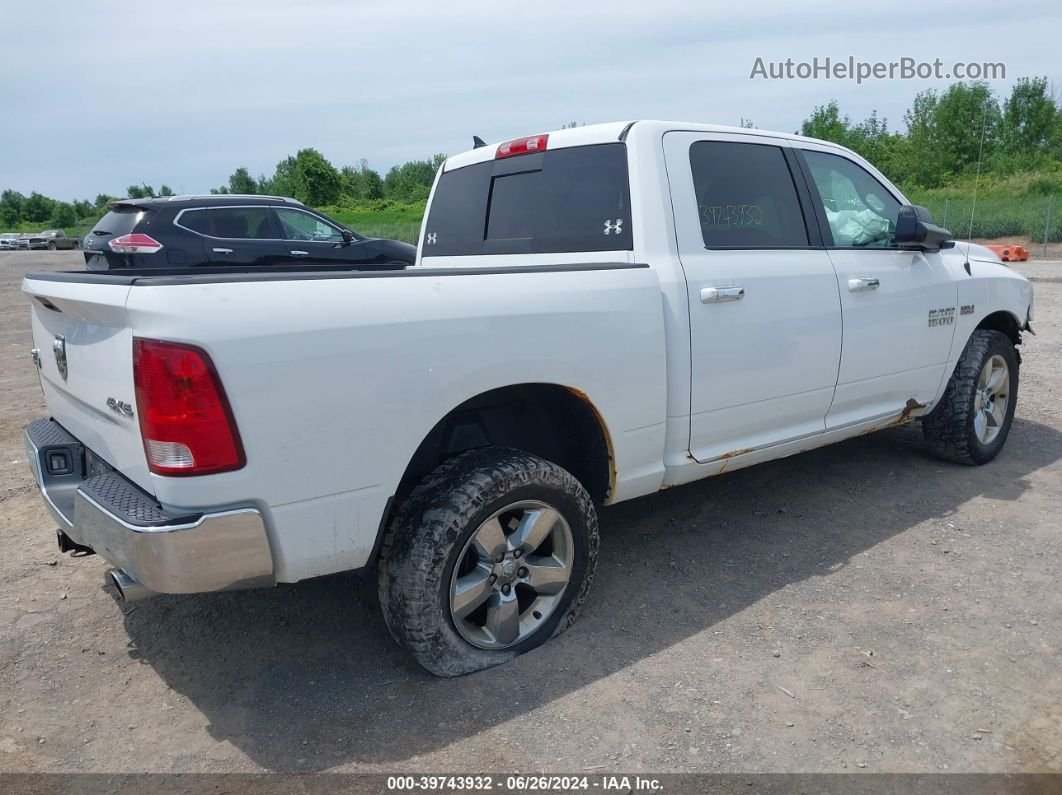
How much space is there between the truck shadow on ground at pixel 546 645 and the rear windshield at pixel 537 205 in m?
1.54

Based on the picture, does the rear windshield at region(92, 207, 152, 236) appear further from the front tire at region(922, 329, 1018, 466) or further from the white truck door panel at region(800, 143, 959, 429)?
the front tire at region(922, 329, 1018, 466)

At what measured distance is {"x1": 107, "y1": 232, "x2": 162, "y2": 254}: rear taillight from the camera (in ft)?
35.9

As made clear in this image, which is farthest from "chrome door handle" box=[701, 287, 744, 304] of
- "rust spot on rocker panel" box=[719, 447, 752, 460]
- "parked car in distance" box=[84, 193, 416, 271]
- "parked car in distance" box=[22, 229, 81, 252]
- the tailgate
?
"parked car in distance" box=[22, 229, 81, 252]

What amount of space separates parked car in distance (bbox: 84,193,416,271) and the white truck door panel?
7572mm

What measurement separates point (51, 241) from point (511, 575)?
5128 cm

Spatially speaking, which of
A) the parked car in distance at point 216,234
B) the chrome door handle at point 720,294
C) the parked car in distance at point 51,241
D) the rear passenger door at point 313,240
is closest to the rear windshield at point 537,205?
the chrome door handle at point 720,294

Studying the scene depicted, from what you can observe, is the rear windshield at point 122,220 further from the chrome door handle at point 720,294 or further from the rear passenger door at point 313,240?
the chrome door handle at point 720,294

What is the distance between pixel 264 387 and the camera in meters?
2.38

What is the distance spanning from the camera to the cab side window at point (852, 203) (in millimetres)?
4309

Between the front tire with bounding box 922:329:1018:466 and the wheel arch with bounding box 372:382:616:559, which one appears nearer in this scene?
the wheel arch with bounding box 372:382:616:559

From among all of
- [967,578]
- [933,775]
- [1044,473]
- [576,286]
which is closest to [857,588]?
[967,578]

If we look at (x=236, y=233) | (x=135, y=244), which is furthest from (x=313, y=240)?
(x=135, y=244)

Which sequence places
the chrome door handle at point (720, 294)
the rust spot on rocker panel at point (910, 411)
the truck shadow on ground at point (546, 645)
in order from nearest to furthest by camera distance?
the truck shadow on ground at point (546, 645) < the chrome door handle at point (720, 294) < the rust spot on rocker panel at point (910, 411)

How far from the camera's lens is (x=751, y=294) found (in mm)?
3646
